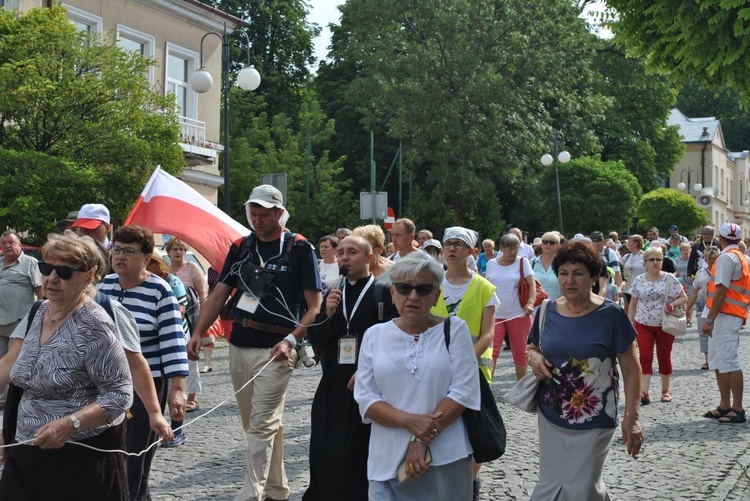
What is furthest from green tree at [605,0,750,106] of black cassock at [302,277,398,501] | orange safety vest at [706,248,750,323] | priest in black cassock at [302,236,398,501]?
black cassock at [302,277,398,501]

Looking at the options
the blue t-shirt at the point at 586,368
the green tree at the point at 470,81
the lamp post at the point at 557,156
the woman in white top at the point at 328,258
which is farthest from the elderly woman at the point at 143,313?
the lamp post at the point at 557,156

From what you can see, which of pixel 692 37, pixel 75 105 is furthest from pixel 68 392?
pixel 75 105

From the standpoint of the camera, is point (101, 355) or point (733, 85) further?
point (733, 85)

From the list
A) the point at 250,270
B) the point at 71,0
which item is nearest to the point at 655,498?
the point at 250,270

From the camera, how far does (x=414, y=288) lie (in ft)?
14.6

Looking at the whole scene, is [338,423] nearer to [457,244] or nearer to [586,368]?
[586,368]

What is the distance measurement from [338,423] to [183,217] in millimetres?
5488

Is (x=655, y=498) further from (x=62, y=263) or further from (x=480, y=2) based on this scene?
(x=480, y=2)

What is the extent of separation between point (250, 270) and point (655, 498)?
10.0ft

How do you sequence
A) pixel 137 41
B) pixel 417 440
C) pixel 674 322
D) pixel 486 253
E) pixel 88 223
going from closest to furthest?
pixel 417 440, pixel 88 223, pixel 674 322, pixel 486 253, pixel 137 41

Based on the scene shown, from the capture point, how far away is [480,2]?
125 ft

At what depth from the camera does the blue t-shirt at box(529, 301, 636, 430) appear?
5379 mm

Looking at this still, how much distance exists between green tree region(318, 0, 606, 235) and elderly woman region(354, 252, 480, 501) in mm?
33433

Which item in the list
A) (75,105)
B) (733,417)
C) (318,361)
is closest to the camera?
(318,361)
